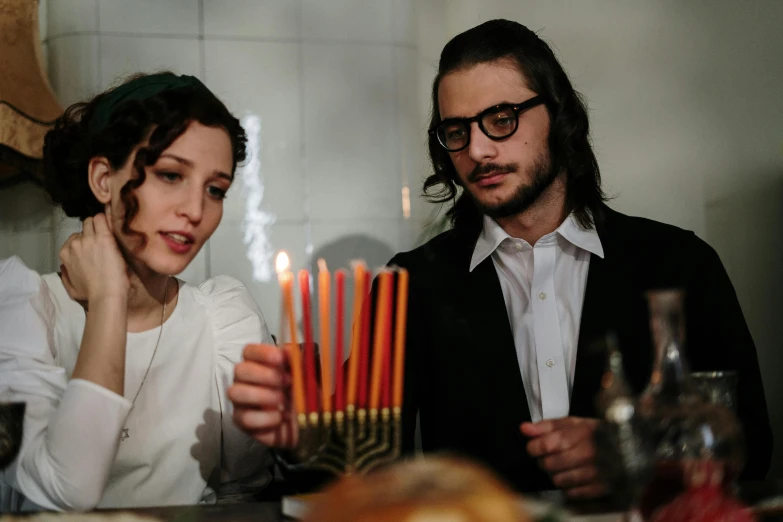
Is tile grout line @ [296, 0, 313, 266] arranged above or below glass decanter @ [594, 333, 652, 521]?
above

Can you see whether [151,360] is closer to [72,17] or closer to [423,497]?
[423,497]

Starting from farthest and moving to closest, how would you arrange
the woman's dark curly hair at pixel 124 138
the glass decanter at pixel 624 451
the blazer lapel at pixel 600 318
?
1. the blazer lapel at pixel 600 318
2. the woman's dark curly hair at pixel 124 138
3. the glass decanter at pixel 624 451

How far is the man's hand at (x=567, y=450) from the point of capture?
1.27 metres

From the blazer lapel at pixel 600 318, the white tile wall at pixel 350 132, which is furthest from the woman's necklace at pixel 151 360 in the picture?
the white tile wall at pixel 350 132

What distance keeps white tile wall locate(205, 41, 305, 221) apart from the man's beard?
1.17m

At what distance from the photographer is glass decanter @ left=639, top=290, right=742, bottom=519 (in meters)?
0.89

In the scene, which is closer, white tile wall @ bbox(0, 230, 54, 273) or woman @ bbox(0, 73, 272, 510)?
woman @ bbox(0, 73, 272, 510)

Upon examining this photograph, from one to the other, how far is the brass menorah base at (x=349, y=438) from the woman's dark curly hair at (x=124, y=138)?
817 millimetres

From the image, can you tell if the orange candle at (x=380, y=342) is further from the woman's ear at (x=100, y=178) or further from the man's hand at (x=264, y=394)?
the woman's ear at (x=100, y=178)

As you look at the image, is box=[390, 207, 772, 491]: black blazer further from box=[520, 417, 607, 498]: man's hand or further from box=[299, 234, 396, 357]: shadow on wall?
box=[299, 234, 396, 357]: shadow on wall

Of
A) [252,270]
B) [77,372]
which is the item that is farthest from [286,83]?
[77,372]

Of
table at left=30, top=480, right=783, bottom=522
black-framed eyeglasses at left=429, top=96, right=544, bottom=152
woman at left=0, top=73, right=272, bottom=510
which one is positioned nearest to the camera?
table at left=30, top=480, right=783, bottom=522

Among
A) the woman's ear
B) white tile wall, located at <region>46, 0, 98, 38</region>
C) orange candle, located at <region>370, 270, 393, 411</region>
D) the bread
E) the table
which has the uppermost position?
white tile wall, located at <region>46, 0, 98, 38</region>

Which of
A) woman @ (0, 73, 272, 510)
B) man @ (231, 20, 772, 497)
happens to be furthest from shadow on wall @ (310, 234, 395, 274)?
woman @ (0, 73, 272, 510)
